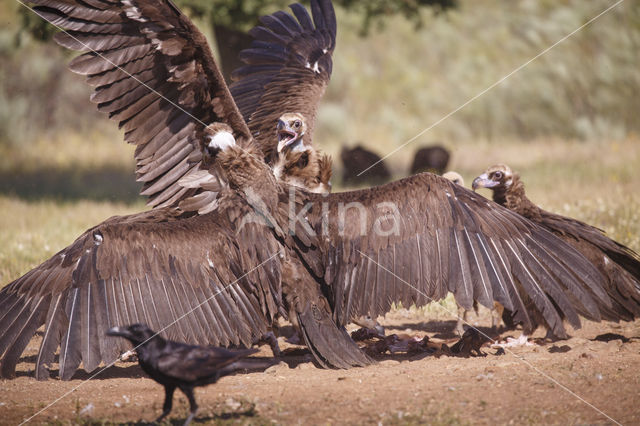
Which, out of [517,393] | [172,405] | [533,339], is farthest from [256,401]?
[533,339]

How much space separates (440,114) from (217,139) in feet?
68.5

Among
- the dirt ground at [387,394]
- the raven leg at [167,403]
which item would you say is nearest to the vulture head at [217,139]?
the dirt ground at [387,394]

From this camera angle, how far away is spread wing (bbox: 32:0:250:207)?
608 cm

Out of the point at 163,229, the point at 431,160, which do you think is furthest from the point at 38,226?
the point at 431,160

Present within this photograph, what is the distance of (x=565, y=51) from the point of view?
2348 centimetres

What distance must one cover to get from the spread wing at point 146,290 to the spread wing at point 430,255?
0.46 meters

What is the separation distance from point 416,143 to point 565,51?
533cm

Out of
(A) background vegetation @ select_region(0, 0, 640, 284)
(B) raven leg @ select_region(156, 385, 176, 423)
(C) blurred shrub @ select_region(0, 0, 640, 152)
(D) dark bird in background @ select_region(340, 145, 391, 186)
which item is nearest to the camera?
(B) raven leg @ select_region(156, 385, 176, 423)

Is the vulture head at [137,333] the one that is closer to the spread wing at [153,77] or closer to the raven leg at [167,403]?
the raven leg at [167,403]

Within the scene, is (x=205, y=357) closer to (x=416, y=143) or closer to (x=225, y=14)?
Answer: (x=225, y=14)

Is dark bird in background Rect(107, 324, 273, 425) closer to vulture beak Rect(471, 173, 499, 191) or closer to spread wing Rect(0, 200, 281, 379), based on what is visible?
spread wing Rect(0, 200, 281, 379)

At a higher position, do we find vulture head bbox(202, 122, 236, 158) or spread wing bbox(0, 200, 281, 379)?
vulture head bbox(202, 122, 236, 158)

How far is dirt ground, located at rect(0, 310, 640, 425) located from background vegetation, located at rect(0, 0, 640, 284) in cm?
333

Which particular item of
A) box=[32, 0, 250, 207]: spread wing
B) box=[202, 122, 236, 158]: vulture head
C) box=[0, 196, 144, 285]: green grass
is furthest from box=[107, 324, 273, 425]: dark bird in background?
box=[0, 196, 144, 285]: green grass
